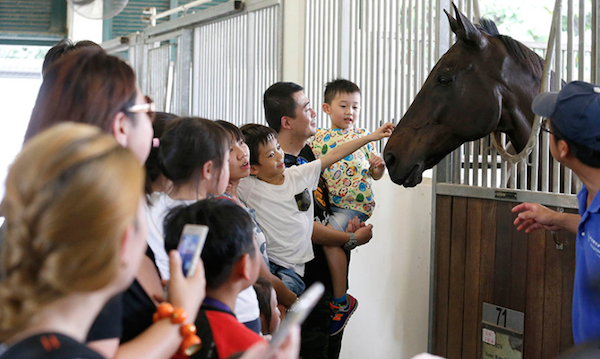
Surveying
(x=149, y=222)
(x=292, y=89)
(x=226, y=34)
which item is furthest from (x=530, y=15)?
(x=149, y=222)

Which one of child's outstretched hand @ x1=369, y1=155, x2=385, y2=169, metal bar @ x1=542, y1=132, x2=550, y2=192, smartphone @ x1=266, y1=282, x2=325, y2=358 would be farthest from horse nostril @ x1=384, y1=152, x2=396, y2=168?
smartphone @ x1=266, y1=282, x2=325, y2=358

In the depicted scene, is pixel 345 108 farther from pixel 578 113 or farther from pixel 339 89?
pixel 578 113

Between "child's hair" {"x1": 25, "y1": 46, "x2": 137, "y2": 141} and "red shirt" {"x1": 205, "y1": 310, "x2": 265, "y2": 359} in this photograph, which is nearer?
"child's hair" {"x1": 25, "y1": 46, "x2": 137, "y2": 141}

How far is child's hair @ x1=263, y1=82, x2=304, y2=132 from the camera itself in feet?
7.98

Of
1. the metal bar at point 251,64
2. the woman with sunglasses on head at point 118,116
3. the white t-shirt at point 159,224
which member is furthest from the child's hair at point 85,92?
the metal bar at point 251,64

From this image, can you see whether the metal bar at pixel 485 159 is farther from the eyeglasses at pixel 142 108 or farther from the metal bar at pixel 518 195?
the eyeglasses at pixel 142 108

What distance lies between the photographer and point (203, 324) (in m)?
1.12

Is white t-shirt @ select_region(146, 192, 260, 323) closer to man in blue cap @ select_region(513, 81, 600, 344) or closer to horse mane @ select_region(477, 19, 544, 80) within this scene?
man in blue cap @ select_region(513, 81, 600, 344)

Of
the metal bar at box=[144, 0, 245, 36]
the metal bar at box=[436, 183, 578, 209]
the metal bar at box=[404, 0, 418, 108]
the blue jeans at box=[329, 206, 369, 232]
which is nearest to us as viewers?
the metal bar at box=[436, 183, 578, 209]

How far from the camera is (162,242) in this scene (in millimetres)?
1309

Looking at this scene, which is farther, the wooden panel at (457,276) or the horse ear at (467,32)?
the wooden panel at (457,276)

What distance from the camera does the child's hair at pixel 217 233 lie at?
1197 mm

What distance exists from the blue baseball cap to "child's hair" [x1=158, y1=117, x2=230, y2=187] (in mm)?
861

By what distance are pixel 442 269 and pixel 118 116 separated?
1.86m
